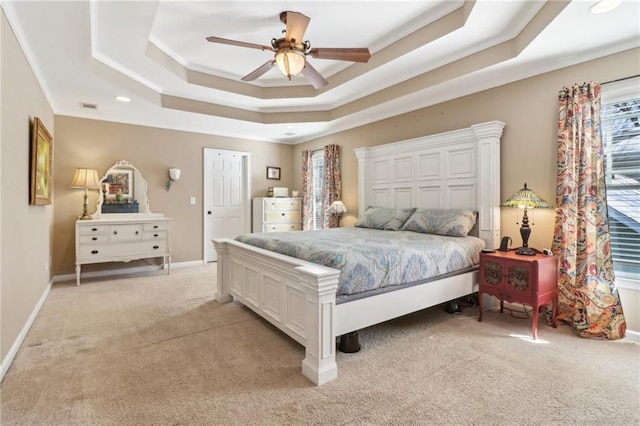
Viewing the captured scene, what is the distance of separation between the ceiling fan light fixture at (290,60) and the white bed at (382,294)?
1.58 metres

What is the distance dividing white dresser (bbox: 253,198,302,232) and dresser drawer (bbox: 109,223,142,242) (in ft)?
6.89

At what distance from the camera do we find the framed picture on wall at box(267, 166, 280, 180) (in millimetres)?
6605

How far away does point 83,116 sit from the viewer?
15.4 ft

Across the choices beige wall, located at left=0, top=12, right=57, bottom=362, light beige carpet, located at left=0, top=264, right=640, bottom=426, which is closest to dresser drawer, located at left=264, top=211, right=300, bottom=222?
light beige carpet, located at left=0, top=264, right=640, bottom=426

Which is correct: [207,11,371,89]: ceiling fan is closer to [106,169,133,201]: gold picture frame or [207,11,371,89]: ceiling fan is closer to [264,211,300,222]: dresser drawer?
[106,169,133,201]: gold picture frame

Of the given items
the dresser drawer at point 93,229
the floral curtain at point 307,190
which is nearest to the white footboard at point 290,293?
the dresser drawer at point 93,229

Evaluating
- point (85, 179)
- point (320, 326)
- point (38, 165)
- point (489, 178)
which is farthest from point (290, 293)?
point (85, 179)

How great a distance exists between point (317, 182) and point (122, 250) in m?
3.54

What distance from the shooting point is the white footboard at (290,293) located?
201 centimetres

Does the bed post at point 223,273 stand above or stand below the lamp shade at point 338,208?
below

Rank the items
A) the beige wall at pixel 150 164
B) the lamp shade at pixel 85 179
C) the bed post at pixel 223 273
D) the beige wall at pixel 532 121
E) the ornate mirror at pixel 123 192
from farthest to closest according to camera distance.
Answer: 1. the ornate mirror at pixel 123 192
2. the beige wall at pixel 150 164
3. the lamp shade at pixel 85 179
4. the bed post at pixel 223 273
5. the beige wall at pixel 532 121

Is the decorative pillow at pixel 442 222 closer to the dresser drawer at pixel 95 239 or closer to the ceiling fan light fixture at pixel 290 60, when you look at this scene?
the ceiling fan light fixture at pixel 290 60

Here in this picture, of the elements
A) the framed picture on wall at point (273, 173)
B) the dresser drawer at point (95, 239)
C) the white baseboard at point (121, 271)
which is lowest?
the white baseboard at point (121, 271)

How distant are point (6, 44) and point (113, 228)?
9.15ft
